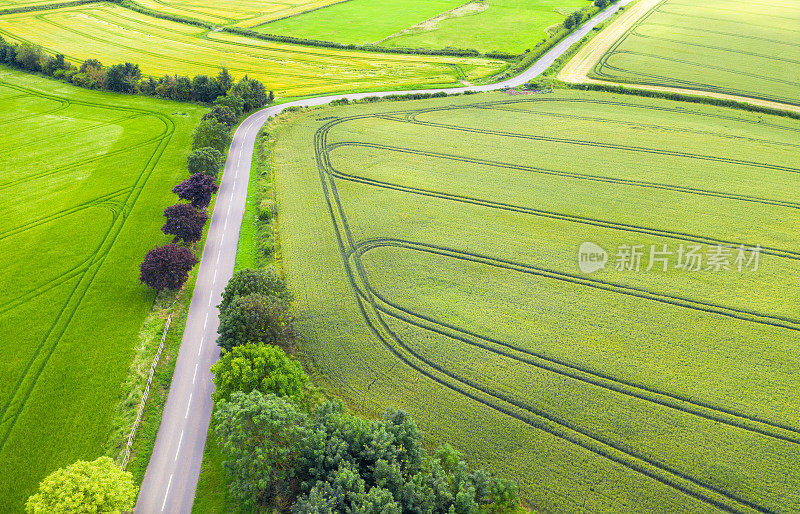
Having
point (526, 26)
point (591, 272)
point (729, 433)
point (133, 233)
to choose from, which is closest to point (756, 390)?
point (729, 433)

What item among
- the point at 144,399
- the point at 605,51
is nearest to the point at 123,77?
the point at 144,399

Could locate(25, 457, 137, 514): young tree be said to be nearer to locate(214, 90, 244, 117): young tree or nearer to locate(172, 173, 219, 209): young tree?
locate(172, 173, 219, 209): young tree

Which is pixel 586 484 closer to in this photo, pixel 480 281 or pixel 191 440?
pixel 480 281

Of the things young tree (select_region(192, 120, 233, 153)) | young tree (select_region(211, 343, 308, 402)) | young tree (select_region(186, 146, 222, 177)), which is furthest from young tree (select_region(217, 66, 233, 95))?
young tree (select_region(211, 343, 308, 402))

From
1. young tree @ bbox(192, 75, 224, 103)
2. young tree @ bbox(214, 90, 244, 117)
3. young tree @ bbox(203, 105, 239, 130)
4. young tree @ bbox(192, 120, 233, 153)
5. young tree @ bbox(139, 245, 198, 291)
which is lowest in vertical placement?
young tree @ bbox(139, 245, 198, 291)

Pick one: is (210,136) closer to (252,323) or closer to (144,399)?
(252,323)
